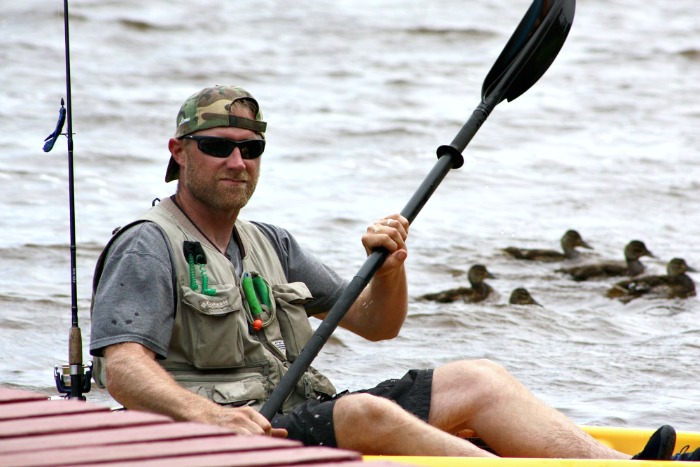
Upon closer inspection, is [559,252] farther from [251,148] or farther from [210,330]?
[210,330]

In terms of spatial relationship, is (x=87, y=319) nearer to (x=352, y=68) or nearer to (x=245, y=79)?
(x=245, y=79)

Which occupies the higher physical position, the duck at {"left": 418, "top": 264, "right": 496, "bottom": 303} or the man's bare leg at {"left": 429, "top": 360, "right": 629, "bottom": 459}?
the man's bare leg at {"left": 429, "top": 360, "right": 629, "bottom": 459}

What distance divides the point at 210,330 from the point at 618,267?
7.85 meters

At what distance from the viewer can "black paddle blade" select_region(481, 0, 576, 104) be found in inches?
226

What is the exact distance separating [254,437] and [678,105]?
54.3 ft

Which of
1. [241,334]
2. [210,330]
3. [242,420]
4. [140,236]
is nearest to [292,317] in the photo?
[241,334]

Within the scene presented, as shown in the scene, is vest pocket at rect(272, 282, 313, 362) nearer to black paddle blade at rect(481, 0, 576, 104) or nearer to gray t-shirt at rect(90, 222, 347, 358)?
gray t-shirt at rect(90, 222, 347, 358)

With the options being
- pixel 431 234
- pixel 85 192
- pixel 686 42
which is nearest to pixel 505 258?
pixel 431 234

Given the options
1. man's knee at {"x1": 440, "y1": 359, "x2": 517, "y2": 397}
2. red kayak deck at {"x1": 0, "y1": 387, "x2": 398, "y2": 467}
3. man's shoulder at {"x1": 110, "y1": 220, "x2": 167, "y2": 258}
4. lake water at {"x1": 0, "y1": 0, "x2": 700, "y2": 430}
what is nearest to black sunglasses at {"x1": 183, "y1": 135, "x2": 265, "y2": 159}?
man's shoulder at {"x1": 110, "y1": 220, "x2": 167, "y2": 258}

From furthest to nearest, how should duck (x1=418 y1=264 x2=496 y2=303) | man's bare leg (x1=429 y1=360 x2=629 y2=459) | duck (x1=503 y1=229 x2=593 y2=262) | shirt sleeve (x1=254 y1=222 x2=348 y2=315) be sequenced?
1. duck (x1=503 y1=229 x2=593 y2=262)
2. duck (x1=418 y1=264 x2=496 y2=303)
3. shirt sleeve (x1=254 y1=222 x2=348 y2=315)
4. man's bare leg (x1=429 y1=360 x2=629 y2=459)

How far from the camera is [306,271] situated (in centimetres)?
518

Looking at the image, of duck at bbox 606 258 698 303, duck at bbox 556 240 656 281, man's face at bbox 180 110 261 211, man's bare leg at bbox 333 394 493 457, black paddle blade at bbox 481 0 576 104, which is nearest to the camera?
man's bare leg at bbox 333 394 493 457

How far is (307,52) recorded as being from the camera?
791 inches

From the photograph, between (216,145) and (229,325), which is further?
(216,145)
